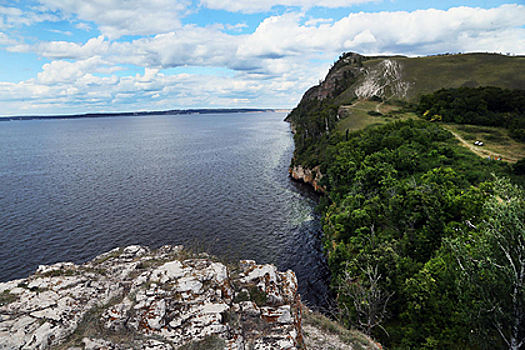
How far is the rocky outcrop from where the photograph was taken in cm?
5788

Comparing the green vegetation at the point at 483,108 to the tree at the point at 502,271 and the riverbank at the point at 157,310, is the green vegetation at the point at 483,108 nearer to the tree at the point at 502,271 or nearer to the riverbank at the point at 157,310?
the tree at the point at 502,271

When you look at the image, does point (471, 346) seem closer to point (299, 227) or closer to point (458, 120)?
point (299, 227)

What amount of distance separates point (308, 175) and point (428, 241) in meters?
38.5

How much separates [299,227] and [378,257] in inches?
772

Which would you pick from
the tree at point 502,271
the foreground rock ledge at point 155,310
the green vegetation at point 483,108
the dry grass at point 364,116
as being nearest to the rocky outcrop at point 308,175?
the dry grass at point 364,116

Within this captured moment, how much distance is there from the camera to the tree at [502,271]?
44.1 ft

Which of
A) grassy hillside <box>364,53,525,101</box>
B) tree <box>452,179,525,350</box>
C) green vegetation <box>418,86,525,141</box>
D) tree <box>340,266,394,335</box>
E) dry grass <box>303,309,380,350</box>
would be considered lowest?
tree <box>340,266,394,335</box>

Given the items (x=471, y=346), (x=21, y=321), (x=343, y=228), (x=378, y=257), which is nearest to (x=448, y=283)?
(x=471, y=346)

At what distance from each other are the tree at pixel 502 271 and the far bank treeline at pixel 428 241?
5 cm

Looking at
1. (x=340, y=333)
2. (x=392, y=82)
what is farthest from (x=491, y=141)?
(x=392, y=82)

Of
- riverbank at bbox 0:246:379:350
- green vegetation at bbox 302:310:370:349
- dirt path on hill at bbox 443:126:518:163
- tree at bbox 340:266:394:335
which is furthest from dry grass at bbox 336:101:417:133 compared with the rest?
riverbank at bbox 0:246:379:350

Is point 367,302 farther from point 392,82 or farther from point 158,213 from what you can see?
point 392,82

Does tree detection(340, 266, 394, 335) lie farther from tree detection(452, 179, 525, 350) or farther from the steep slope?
the steep slope

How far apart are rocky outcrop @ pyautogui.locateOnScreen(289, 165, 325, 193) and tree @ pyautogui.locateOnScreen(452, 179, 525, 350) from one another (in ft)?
129
